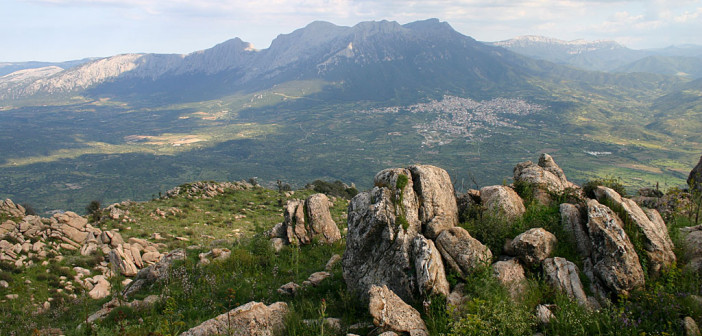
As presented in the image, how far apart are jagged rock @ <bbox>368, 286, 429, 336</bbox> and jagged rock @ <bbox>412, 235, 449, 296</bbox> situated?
0.86 meters

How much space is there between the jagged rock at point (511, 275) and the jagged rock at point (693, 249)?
400 cm

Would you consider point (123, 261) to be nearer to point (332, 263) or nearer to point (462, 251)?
point (332, 263)

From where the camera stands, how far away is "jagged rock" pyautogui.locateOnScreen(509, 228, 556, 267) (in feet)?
30.3

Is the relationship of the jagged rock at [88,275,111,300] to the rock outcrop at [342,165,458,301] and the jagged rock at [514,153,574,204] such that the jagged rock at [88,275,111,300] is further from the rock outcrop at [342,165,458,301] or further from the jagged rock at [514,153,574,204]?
the jagged rock at [514,153,574,204]

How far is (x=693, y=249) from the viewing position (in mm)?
8875

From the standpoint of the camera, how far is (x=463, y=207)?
12.8 metres

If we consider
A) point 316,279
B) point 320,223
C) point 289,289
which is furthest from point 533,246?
point 320,223

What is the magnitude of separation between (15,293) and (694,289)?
2598cm

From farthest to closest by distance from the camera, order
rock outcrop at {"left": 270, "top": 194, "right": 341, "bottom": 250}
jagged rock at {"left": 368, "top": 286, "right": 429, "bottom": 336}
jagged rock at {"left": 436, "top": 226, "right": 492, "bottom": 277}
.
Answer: rock outcrop at {"left": 270, "top": 194, "right": 341, "bottom": 250}, jagged rock at {"left": 436, "top": 226, "right": 492, "bottom": 277}, jagged rock at {"left": 368, "top": 286, "right": 429, "bottom": 336}

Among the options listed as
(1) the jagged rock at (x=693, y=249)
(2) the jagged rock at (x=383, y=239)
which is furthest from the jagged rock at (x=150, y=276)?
(1) the jagged rock at (x=693, y=249)

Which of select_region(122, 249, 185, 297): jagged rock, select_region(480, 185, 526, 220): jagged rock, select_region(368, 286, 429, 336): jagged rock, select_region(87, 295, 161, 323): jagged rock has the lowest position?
select_region(122, 249, 185, 297): jagged rock

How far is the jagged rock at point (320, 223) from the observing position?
61.2ft

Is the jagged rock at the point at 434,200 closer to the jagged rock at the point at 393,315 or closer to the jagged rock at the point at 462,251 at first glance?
the jagged rock at the point at 462,251

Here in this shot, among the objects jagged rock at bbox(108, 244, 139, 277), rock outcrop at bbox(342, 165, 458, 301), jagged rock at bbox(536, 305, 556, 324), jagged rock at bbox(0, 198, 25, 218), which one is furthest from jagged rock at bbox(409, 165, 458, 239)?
jagged rock at bbox(0, 198, 25, 218)
